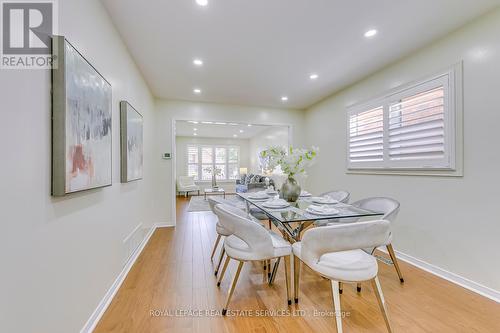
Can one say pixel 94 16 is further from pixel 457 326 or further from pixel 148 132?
pixel 457 326

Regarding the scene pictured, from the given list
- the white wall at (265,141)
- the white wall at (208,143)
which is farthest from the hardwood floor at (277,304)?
the white wall at (208,143)

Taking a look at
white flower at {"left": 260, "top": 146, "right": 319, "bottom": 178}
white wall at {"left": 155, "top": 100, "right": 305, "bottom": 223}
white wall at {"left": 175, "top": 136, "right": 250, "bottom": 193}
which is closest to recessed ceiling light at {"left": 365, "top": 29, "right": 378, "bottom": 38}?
white flower at {"left": 260, "top": 146, "right": 319, "bottom": 178}

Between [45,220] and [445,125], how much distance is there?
3.42 m

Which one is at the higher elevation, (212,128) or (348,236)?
(212,128)

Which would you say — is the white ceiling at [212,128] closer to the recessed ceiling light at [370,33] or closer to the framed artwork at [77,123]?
the recessed ceiling light at [370,33]

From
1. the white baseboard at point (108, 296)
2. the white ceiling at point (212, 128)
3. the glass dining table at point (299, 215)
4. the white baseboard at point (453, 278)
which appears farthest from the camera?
the white ceiling at point (212, 128)

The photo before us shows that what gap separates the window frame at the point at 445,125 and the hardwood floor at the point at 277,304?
1172 millimetres

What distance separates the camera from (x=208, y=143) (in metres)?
9.52

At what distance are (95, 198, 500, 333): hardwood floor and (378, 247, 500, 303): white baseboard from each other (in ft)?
0.24

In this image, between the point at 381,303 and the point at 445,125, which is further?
the point at 445,125

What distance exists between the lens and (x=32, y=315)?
39.2 inches

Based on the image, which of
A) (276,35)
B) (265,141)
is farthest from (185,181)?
(276,35)

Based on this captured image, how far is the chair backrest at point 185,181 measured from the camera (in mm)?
8396

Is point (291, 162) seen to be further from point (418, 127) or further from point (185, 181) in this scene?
point (185, 181)
